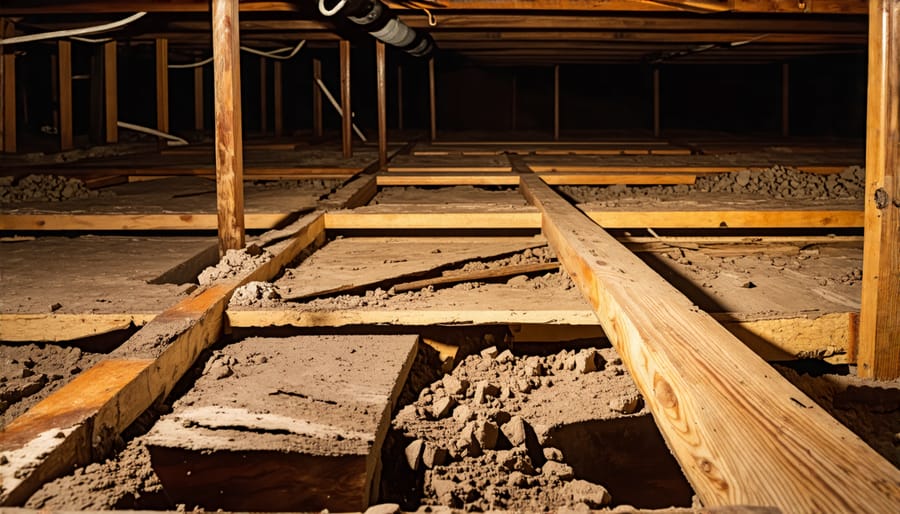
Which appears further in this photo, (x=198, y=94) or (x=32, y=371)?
(x=198, y=94)

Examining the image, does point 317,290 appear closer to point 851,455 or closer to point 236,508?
point 236,508

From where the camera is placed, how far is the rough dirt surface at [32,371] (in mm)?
1487

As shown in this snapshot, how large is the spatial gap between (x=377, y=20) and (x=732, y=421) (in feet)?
10.9

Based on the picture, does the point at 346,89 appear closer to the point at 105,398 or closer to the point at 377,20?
the point at 377,20

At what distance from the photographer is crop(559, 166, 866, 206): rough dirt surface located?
362 cm

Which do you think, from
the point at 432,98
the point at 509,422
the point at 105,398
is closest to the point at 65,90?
the point at 432,98

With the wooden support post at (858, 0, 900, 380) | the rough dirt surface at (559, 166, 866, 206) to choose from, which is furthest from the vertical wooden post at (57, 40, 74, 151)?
the wooden support post at (858, 0, 900, 380)

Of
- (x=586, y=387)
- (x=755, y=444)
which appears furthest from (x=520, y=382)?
(x=755, y=444)

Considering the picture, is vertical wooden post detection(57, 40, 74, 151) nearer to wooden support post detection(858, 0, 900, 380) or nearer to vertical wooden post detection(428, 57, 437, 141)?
vertical wooden post detection(428, 57, 437, 141)

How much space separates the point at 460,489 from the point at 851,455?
604mm

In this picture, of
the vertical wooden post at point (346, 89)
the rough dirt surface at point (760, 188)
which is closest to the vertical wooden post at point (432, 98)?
the vertical wooden post at point (346, 89)

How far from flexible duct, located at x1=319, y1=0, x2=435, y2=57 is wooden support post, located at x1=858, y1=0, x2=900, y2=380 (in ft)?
7.14

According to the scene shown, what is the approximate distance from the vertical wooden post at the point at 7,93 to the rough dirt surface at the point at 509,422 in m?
4.82

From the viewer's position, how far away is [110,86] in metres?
6.31
